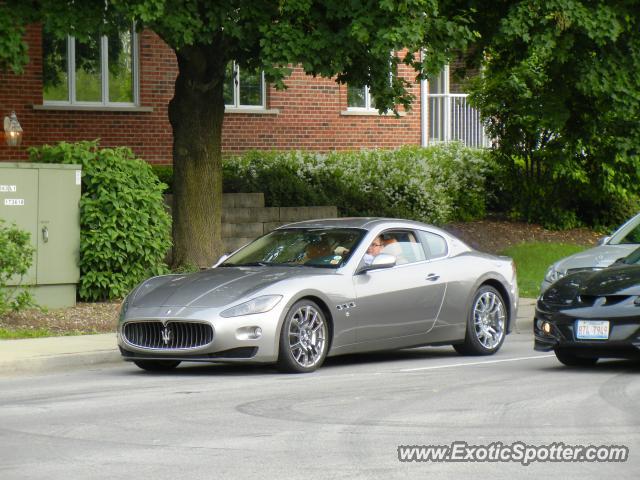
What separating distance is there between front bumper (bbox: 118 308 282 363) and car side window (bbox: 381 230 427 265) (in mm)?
1924

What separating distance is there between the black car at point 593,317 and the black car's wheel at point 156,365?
347 centimetres

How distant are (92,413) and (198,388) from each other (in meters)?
1.53

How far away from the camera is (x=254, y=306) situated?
37.1 feet

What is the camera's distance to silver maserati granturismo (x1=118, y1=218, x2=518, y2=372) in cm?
1131

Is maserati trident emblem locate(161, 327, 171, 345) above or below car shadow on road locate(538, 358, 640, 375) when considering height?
above

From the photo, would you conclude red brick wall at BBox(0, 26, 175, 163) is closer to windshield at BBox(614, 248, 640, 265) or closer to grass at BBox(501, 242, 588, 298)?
grass at BBox(501, 242, 588, 298)

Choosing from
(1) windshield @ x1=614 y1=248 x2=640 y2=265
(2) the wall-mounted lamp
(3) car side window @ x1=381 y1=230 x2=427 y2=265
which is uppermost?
(2) the wall-mounted lamp

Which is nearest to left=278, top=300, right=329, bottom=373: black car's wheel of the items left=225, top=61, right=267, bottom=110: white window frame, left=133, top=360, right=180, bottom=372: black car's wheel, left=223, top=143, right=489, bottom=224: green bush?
left=133, top=360, right=180, bottom=372: black car's wheel

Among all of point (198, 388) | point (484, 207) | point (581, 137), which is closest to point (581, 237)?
point (484, 207)

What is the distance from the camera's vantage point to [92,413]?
940 centimetres

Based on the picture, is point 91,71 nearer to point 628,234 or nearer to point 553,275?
point 628,234

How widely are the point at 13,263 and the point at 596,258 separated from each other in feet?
23.2

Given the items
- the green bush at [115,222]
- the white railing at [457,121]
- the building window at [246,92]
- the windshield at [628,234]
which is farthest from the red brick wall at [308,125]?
the windshield at [628,234]

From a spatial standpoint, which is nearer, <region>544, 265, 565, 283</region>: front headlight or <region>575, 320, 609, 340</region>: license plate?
<region>575, 320, 609, 340</region>: license plate
